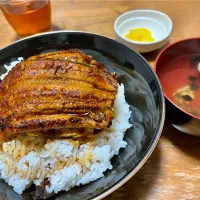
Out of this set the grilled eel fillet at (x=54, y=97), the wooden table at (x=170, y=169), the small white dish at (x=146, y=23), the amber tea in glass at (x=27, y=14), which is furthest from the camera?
the small white dish at (x=146, y=23)

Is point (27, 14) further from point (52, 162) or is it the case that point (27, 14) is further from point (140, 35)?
point (52, 162)

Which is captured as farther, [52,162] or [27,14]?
[27,14]

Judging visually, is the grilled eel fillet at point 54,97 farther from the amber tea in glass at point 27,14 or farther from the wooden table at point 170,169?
the amber tea in glass at point 27,14

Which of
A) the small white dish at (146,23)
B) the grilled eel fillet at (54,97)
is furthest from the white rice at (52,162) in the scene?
the small white dish at (146,23)

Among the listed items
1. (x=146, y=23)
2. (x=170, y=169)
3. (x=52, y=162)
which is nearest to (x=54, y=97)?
(x=52, y=162)

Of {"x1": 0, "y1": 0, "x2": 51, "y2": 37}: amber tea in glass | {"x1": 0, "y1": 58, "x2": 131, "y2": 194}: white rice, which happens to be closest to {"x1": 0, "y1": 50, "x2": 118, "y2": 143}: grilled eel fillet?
{"x1": 0, "y1": 58, "x2": 131, "y2": 194}: white rice

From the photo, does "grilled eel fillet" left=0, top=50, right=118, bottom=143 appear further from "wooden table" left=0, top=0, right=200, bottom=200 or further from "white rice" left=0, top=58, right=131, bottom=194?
"wooden table" left=0, top=0, right=200, bottom=200

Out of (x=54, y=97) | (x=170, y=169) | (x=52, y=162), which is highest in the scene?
(x=54, y=97)
